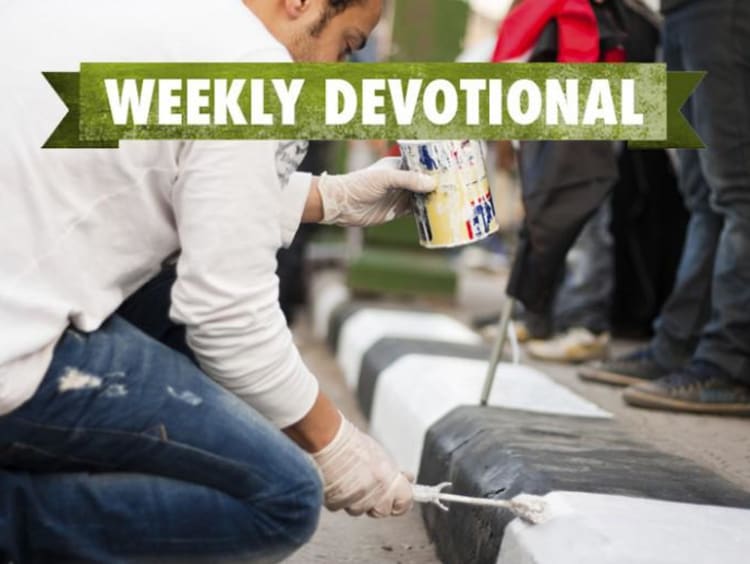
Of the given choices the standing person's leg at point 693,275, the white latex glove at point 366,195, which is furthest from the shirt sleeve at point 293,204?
the standing person's leg at point 693,275

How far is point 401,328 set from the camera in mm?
4730

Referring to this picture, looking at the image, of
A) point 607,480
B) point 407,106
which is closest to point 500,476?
point 607,480

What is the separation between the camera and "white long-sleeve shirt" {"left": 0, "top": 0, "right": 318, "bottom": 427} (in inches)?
63.1

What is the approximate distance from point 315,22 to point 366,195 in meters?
0.43

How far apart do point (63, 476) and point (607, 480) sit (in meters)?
0.87

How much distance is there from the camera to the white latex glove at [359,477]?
71.6 inches

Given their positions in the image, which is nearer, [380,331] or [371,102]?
[371,102]

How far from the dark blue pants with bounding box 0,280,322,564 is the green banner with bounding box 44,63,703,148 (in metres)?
0.29

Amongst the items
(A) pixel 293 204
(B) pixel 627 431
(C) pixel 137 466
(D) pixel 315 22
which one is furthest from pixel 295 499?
(B) pixel 627 431

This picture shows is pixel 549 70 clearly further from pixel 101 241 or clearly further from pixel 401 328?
pixel 401 328

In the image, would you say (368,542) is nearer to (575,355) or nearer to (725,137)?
(725,137)

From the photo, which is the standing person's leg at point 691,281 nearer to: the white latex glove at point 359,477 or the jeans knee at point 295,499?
the white latex glove at point 359,477

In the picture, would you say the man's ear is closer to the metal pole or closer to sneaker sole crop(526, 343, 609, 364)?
the metal pole

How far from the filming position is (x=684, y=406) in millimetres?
3324
